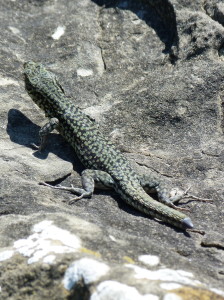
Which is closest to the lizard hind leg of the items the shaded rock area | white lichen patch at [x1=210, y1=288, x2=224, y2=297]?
the shaded rock area

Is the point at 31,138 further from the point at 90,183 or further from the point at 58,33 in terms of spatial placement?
the point at 58,33

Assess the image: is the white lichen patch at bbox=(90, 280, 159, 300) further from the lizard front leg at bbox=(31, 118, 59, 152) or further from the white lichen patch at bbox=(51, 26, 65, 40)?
the white lichen patch at bbox=(51, 26, 65, 40)

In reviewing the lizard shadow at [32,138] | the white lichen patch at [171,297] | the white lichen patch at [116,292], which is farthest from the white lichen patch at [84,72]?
the white lichen patch at [171,297]

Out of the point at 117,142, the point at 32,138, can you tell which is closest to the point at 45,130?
the point at 32,138

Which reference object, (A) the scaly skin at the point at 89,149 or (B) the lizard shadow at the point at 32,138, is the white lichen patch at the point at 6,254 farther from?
(B) the lizard shadow at the point at 32,138

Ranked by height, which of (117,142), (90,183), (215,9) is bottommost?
(90,183)
